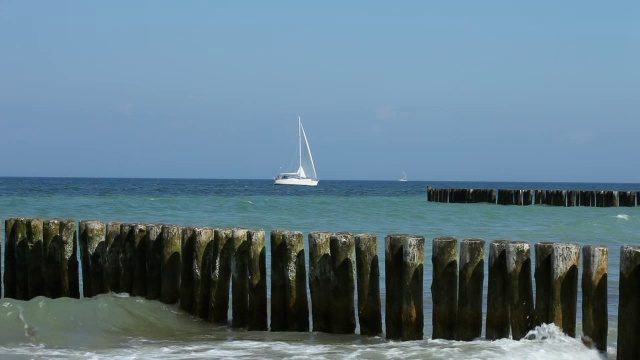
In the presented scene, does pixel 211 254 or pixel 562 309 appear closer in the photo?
pixel 562 309

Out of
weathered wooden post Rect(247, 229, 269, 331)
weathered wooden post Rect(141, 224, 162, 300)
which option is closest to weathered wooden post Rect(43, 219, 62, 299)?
weathered wooden post Rect(141, 224, 162, 300)

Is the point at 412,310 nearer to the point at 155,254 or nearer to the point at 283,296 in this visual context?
the point at 283,296

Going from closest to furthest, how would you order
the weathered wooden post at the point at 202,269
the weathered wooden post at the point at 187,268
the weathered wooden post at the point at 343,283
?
1. the weathered wooden post at the point at 343,283
2. the weathered wooden post at the point at 202,269
3. the weathered wooden post at the point at 187,268

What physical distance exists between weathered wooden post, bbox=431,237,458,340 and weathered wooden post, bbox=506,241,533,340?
0.54 metres

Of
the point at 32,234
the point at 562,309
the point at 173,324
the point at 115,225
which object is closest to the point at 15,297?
the point at 32,234

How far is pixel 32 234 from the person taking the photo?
37.0ft

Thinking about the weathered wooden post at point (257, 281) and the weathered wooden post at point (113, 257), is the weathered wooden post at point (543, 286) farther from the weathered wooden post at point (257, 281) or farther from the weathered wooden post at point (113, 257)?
the weathered wooden post at point (113, 257)

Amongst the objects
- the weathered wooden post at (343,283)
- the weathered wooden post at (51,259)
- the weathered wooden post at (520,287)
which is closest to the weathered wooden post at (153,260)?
the weathered wooden post at (51,259)

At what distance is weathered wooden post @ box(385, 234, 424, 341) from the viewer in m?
8.84

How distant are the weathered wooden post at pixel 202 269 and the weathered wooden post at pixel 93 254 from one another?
136cm

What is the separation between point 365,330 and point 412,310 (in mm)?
626

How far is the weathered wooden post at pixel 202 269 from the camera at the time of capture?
10000mm

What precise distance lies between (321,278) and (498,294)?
71.8 inches

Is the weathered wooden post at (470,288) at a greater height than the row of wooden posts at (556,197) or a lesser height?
greater
